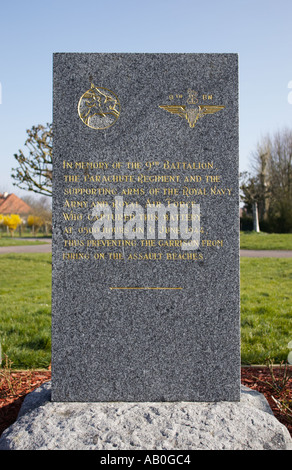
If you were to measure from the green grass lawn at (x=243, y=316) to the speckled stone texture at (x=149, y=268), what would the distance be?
5.53ft

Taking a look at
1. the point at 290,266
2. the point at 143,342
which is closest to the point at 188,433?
the point at 143,342

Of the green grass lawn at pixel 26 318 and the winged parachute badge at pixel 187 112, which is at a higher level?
the winged parachute badge at pixel 187 112

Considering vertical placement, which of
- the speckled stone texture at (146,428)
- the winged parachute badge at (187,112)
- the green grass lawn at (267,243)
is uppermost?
the winged parachute badge at (187,112)

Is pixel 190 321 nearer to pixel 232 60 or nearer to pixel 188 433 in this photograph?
pixel 188 433

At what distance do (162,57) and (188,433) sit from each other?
332cm

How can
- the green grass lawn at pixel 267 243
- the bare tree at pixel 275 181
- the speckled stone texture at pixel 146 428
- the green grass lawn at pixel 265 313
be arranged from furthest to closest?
the bare tree at pixel 275 181, the green grass lawn at pixel 267 243, the green grass lawn at pixel 265 313, the speckled stone texture at pixel 146 428

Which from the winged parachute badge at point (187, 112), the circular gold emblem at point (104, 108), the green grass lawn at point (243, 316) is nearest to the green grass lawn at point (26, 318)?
the green grass lawn at point (243, 316)

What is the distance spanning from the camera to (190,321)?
12.2 feet

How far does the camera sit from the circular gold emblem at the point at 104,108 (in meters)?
3.72

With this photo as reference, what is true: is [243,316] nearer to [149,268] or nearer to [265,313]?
[265,313]

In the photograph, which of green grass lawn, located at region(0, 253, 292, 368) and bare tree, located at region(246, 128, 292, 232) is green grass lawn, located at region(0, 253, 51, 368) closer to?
green grass lawn, located at region(0, 253, 292, 368)

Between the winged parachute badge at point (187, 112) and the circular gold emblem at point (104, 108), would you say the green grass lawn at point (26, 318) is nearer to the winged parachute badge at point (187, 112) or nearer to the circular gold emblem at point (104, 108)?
the circular gold emblem at point (104, 108)

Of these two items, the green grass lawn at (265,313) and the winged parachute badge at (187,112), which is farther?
the green grass lawn at (265,313)

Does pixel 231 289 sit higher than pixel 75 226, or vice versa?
pixel 75 226
